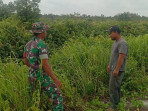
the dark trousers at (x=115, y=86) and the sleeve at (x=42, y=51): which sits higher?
the sleeve at (x=42, y=51)

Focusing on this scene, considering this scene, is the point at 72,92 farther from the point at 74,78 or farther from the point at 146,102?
the point at 146,102

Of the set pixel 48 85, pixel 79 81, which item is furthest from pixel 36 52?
pixel 79 81

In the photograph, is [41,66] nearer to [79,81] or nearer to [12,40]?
[79,81]

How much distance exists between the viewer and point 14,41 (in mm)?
6734

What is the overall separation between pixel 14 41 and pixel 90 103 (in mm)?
4474

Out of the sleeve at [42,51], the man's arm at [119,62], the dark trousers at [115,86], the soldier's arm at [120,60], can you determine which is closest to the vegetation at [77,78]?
the dark trousers at [115,86]

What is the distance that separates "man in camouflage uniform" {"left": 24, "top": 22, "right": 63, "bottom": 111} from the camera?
250 centimetres

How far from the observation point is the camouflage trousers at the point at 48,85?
105 inches

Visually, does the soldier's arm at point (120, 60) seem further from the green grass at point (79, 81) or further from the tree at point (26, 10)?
Result: the tree at point (26, 10)

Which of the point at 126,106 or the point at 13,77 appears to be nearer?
the point at 13,77

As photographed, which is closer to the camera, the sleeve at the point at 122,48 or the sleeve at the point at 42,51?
the sleeve at the point at 42,51

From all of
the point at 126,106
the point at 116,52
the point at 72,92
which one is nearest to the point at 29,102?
the point at 72,92

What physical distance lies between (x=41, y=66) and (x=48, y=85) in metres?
0.40

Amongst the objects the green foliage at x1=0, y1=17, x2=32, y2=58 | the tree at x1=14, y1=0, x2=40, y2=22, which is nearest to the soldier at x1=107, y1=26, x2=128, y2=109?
the green foliage at x1=0, y1=17, x2=32, y2=58
